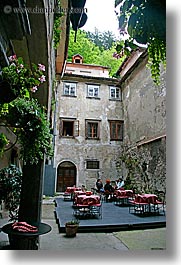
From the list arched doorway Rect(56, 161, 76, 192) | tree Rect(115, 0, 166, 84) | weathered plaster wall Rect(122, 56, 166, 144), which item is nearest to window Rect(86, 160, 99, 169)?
arched doorway Rect(56, 161, 76, 192)

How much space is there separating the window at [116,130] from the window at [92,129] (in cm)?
60

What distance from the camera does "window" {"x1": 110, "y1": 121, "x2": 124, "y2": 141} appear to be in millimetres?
10508

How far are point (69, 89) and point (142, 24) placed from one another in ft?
31.7

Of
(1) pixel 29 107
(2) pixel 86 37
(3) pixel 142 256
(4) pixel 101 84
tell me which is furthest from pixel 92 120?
(3) pixel 142 256

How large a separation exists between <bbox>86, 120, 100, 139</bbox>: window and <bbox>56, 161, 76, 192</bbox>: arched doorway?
4.71 feet

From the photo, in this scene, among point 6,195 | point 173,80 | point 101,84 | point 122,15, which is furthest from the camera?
point 101,84

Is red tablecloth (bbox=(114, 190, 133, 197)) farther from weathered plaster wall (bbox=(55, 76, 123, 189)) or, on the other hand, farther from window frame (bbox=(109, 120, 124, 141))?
window frame (bbox=(109, 120, 124, 141))

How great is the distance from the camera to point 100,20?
2375mm

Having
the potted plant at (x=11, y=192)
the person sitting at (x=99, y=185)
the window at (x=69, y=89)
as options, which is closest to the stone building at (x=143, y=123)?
the person sitting at (x=99, y=185)

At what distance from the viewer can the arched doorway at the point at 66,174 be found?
9.48 m

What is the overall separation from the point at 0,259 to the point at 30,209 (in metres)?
1.53

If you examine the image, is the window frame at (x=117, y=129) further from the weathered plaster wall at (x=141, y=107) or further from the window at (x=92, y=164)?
the window at (x=92, y=164)

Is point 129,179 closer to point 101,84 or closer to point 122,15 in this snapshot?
point 101,84

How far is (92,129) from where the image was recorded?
10.4 meters
